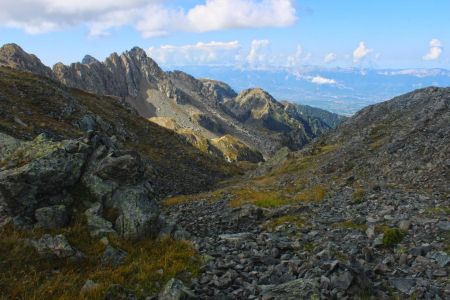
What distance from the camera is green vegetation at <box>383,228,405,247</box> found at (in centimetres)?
1842

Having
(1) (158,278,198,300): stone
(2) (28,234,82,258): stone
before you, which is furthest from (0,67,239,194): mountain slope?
(1) (158,278,198,300): stone

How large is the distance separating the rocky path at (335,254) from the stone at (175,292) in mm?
712

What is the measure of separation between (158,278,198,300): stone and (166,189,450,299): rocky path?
2.34 ft

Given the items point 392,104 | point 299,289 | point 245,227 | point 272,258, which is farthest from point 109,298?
point 392,104

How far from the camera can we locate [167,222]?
1833cm

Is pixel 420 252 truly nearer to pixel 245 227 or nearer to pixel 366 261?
pixel 366 261

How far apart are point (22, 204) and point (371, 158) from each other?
138 feet

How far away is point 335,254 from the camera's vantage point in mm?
17219

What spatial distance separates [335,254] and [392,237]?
125 inches

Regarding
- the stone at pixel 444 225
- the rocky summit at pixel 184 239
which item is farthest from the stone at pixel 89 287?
the stone at pixel 444 225

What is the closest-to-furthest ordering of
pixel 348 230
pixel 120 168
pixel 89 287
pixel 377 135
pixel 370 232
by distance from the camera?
pixel 89 287 → pixel 120 168 → pixel 370 232 → pixel 348 230 → pixel 377 135

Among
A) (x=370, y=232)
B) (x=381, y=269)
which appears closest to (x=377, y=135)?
(x=370, y=232)

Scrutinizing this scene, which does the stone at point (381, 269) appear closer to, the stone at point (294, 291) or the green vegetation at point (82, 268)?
the stone at point (294, 291)

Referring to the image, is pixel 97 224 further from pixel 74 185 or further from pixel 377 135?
pixel 377 135
